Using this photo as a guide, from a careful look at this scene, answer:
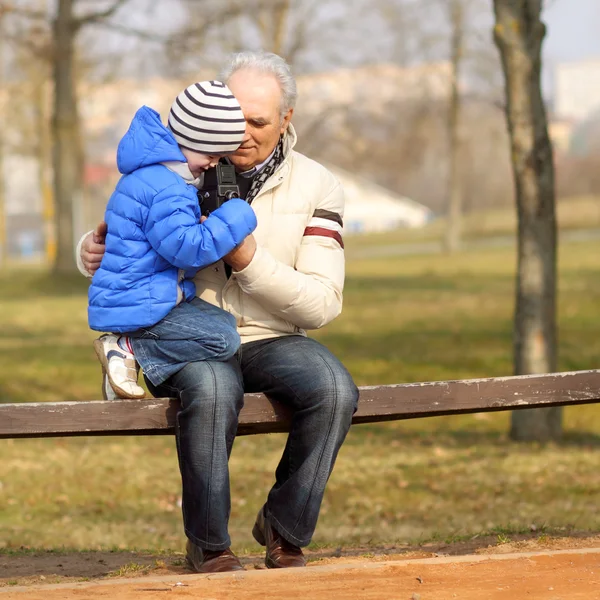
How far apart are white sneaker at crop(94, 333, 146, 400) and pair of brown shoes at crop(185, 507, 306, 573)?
51cm

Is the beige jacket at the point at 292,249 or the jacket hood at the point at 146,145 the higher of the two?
the jacket hood at the point at 146,145

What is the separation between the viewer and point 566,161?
191ft

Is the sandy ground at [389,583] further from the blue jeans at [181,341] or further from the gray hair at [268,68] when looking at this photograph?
the gray hair at [268,68]

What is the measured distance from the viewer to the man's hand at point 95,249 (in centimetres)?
376

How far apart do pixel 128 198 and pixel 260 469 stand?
422cm

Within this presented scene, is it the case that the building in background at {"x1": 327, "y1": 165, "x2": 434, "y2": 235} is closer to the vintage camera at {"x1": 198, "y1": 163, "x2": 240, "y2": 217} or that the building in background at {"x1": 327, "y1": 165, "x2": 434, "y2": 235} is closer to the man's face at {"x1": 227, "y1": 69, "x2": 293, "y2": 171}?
the man's face at {"x1": 227, "y1": 69, "x2": 293, "y2": 171}

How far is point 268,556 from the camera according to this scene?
3.72m

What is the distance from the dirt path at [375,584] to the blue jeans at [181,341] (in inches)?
25.7

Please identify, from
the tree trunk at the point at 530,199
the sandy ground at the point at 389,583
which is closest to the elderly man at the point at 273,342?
the sandy ground at the point at 389,583

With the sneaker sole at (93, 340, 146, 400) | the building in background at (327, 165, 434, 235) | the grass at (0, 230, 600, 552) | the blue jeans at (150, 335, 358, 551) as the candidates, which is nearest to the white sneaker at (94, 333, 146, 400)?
the sneaker sole at (93, 340, 146, 400)

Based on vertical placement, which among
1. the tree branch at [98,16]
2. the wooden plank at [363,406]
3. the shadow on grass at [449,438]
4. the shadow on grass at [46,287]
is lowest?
the shadow on grass at [449,438]

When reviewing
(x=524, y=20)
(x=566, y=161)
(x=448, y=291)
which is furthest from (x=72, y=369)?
(x=566, y=161)

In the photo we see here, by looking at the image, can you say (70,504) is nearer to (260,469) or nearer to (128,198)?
(260,469)

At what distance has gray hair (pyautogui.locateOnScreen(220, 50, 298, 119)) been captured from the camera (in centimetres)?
385
